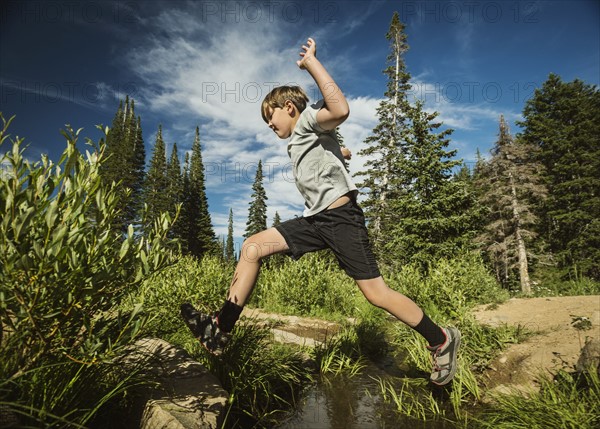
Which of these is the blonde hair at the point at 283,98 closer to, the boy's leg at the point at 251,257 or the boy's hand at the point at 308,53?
the boy's hand at the point at 308,53

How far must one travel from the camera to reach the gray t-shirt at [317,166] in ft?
7.68

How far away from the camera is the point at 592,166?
71.9 ft

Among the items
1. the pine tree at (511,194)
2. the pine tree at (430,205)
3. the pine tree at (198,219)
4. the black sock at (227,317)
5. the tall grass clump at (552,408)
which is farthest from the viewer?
the pine tree at (198,219)

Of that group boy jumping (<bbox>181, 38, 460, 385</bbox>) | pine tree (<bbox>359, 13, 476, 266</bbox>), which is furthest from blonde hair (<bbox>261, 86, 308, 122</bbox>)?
pine tree (<bbox>359, 13, 476, 266</bbox>)

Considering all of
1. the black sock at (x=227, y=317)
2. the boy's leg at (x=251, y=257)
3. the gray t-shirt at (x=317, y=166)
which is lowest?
the black sock at (x=227, y=317)

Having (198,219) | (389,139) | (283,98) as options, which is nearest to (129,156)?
(198,219)

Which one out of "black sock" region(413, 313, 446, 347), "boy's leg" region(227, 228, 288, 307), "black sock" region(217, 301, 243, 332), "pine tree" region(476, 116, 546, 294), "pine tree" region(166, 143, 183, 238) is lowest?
"black sock" region(413, 313, 446, 347)

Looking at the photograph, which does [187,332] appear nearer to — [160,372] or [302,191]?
[160,372]

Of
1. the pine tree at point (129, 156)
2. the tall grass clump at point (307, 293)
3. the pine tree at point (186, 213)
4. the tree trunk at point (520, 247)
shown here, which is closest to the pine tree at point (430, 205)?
the tall grass clump at point (307, 293)

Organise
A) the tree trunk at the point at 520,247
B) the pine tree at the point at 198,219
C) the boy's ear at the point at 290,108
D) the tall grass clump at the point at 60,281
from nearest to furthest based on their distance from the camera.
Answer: the tall grass clump at the point at 60,281
the boy's ear at the point at 290,108
the tree trunk at the point at 520,247
the pine tree at the point at 198,219

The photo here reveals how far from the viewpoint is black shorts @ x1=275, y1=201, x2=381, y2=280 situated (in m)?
2.29

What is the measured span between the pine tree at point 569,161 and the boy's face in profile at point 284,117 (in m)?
24.4

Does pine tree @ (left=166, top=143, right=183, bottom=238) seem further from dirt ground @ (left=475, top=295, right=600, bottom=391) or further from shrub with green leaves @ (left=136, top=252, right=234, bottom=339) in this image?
dirt ground @ (left=475, top=295, right=600, bottom=391)

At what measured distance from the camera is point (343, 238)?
231 cm
